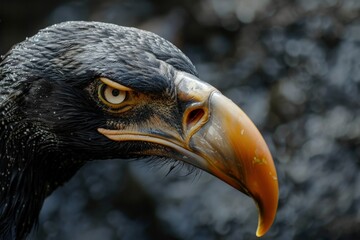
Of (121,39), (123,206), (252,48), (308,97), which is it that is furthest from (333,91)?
(121,39)

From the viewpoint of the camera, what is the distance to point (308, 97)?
9.26 meters

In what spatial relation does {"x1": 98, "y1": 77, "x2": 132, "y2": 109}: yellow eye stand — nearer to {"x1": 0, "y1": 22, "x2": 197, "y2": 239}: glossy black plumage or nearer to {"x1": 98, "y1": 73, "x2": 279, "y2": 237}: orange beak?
{"x1": 0, "y1": 22, "x2": 197, "y2": 239}: glossy black plumage

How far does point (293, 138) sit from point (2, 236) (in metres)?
4.64

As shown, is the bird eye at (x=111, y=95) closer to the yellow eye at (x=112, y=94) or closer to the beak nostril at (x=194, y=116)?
the yellow eye at (x=112, y=94)

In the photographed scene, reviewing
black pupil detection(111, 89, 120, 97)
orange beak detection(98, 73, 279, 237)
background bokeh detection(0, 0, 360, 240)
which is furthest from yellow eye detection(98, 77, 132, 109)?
background bokeh detection(0, 0, 360, 240)

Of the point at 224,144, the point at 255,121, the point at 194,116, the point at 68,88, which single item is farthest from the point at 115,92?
the point at 255,121

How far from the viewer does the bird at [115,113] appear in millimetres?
4547

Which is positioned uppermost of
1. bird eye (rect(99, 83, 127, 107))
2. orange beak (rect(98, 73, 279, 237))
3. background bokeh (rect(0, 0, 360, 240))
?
bird eye (rect(99, 83, 127, 107))

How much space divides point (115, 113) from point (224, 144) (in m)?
0.63

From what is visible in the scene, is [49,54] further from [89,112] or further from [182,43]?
[182,43]

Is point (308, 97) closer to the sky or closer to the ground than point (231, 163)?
closer to the ground

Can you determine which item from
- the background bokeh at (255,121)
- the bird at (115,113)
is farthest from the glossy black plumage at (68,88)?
the background bokeh at (255,121)

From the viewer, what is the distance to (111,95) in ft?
15.4

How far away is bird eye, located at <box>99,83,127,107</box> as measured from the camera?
15.3ft
